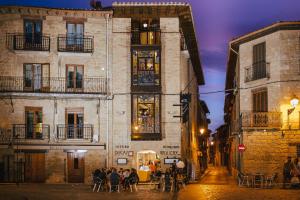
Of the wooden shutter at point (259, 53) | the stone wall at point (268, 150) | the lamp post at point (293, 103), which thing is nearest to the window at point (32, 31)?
the wooden shutter at point (259, 53)

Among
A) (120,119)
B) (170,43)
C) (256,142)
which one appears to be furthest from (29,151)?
(256,142)

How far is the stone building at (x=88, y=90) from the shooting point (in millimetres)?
35312

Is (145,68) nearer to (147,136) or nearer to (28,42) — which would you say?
(147,136)

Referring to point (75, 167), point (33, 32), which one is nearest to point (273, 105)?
point (75, 167)

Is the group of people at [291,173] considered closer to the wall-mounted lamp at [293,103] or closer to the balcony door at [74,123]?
the wall-mounted lamp at [293,103]

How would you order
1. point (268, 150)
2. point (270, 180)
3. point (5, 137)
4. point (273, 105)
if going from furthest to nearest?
point (5, 137)
point (273, 105)
point (268, 150)
point (270, 180)

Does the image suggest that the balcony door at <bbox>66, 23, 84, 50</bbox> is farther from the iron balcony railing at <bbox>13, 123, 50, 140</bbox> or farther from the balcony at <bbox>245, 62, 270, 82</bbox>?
the balcony at <bbox>245, 62, 270, 82</bbox>

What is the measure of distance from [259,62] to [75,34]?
40.8 feet

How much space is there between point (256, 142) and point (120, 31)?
38.7 feet

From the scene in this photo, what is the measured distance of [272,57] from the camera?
3316 centimetres

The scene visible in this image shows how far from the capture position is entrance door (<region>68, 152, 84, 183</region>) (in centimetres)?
3541

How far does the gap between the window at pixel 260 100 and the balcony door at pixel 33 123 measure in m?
14.2

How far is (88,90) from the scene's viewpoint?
36.1m

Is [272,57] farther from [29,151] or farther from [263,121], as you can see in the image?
[29,151]
